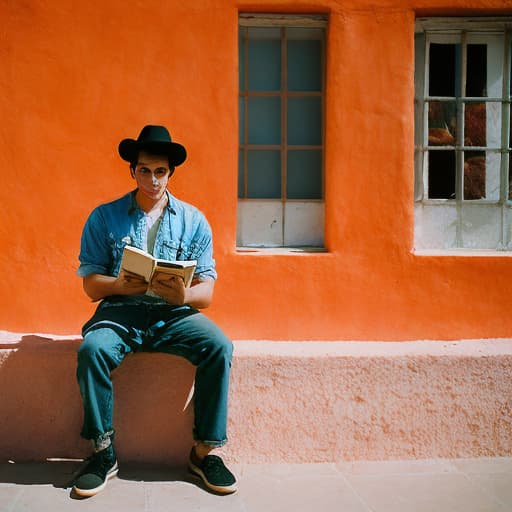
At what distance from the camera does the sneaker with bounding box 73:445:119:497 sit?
11.0 feet

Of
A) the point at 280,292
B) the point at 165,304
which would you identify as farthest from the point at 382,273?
the point at 165,304

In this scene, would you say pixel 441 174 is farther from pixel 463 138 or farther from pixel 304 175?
pixel 304 175

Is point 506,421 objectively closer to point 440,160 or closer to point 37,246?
point 440,160

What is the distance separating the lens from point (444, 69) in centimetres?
494

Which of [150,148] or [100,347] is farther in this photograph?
[150,148]

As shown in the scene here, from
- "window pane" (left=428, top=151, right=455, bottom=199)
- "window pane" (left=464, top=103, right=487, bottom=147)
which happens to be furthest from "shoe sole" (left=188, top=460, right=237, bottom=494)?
"window pane" (left=464, top=103, right=487, bottom=147)

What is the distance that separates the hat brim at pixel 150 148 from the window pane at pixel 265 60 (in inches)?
53.6

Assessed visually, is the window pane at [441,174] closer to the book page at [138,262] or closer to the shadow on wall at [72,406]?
the shadow on wall at [72,406]

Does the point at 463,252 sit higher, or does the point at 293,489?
the point at 463,252

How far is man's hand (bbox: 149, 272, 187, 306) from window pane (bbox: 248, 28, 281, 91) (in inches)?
80.2

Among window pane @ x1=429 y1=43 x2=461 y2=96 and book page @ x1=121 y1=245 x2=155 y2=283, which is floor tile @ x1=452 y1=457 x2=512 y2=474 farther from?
window pane @ x1=429 y1=43 x2=461 y2=96

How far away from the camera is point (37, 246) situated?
4469 mm

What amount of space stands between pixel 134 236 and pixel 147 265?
50cm

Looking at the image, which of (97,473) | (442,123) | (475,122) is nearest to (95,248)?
(97,473)
